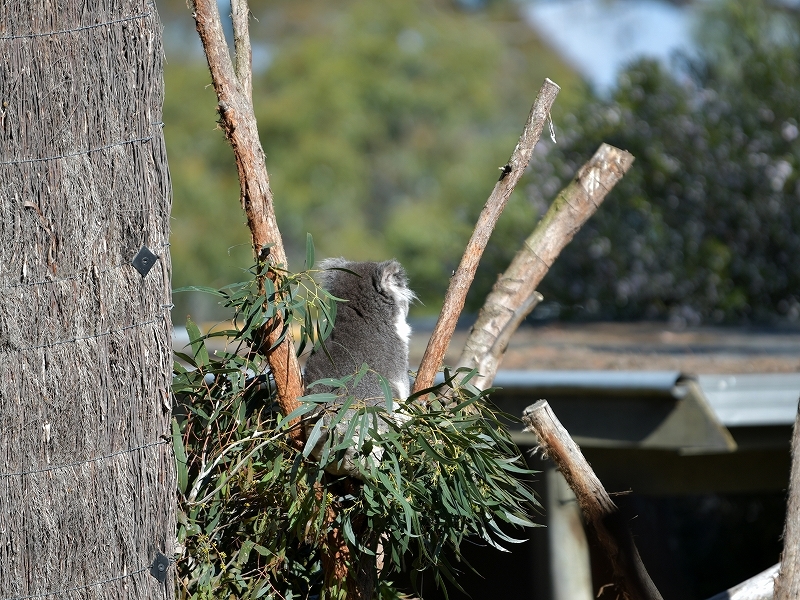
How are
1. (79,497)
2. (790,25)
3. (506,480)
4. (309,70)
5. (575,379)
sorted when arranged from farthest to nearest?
(309,70)
(790,25)
(575,379)
(506,480)
(79,497)

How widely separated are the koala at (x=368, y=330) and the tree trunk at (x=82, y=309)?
55 cm

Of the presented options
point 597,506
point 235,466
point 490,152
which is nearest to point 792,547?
point 597,506

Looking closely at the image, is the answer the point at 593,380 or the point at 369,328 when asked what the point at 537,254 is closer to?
the point at 369,328

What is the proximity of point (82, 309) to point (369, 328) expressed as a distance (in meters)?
0.84

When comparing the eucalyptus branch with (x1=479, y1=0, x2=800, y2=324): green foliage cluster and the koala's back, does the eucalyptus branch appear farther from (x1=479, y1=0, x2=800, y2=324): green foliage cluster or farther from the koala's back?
(x1=479, y1=0, x2=800, y2=324): green foliage cluster

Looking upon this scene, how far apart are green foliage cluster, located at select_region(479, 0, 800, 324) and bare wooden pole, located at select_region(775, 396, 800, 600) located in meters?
4.80

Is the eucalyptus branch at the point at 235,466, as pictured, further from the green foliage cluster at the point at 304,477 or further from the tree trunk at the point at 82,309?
the tree trunk at the point at 82,309

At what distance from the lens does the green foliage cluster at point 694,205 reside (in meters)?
6.96

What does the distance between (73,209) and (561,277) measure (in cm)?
619

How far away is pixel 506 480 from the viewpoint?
1.89 m

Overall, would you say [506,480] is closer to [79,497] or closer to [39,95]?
[79,497]

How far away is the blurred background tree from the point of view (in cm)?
705

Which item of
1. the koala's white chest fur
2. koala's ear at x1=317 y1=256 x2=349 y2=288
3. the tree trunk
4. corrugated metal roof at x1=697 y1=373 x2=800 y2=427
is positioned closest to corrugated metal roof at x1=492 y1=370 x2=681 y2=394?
corrugated metal roof at x1=697 y1=373 x2=800 y2=427

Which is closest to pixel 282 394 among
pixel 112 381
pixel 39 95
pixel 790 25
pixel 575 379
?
pixel 112 381
